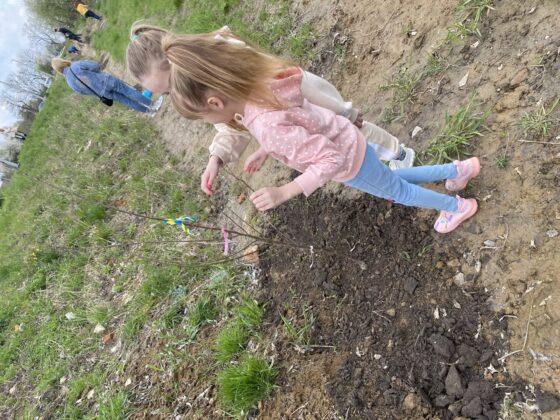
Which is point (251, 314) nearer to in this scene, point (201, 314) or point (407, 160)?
point (201, 314)

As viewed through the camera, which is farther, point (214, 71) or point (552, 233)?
point (552, 233)

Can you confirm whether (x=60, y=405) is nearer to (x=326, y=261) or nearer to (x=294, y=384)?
(x=294, y=384)

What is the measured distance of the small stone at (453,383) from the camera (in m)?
2.15

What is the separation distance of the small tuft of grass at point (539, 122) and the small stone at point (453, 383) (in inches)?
60.6

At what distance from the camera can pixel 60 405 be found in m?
4.01

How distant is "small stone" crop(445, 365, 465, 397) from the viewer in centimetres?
215

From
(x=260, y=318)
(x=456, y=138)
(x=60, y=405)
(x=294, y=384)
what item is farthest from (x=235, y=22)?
(x=60, y=405)

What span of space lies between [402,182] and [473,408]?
1271mm

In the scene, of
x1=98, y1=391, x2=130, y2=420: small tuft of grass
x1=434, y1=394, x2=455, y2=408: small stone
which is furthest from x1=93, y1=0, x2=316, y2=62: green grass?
x1=98, y1=391, x2=130, y2=420: small tuft of grass

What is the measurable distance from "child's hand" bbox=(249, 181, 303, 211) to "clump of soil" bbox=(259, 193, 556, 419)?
1178 mm

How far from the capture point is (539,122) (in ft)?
8.02

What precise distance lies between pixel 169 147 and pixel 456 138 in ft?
14.2

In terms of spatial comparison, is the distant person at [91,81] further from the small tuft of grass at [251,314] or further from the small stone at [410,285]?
the small stone at [410,285]

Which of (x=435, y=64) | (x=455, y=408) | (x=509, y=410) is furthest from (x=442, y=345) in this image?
(x=435, y=64)
